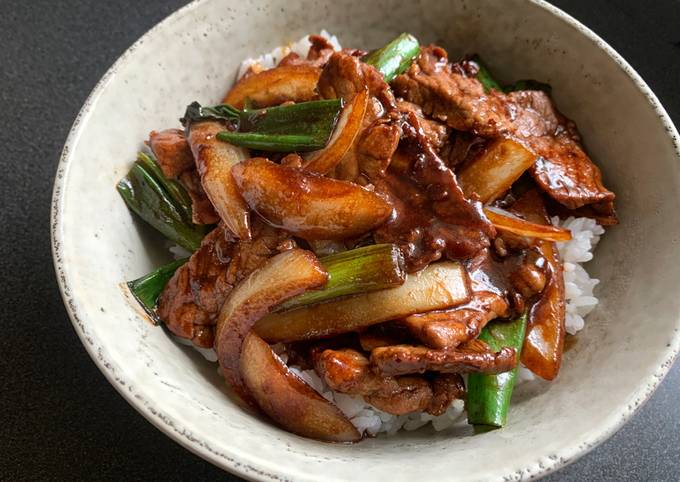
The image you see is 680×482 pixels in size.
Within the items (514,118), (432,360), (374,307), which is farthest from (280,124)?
(432,360)

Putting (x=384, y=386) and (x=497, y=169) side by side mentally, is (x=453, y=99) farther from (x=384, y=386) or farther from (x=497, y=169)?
(x=384, y=386)

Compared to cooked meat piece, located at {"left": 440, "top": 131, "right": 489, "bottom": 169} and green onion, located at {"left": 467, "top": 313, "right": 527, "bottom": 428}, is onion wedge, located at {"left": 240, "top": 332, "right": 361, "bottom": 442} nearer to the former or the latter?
green onion, located at {"left": 467, "top": 313, "right": 527, "bottom": 428}

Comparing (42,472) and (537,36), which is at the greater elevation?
(537,36)

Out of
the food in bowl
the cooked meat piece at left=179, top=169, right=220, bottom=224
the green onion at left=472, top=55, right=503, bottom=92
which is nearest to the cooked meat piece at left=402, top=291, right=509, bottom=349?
the food in bowl

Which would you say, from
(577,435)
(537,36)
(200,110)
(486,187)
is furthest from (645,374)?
(200,110)

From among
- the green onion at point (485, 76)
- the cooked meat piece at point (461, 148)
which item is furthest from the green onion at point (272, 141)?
the green onion at point (485, 76)

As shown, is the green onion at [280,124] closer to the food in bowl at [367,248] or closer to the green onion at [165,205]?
the food in bowl at [367,248]

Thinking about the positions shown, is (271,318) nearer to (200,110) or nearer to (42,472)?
(200,110)
